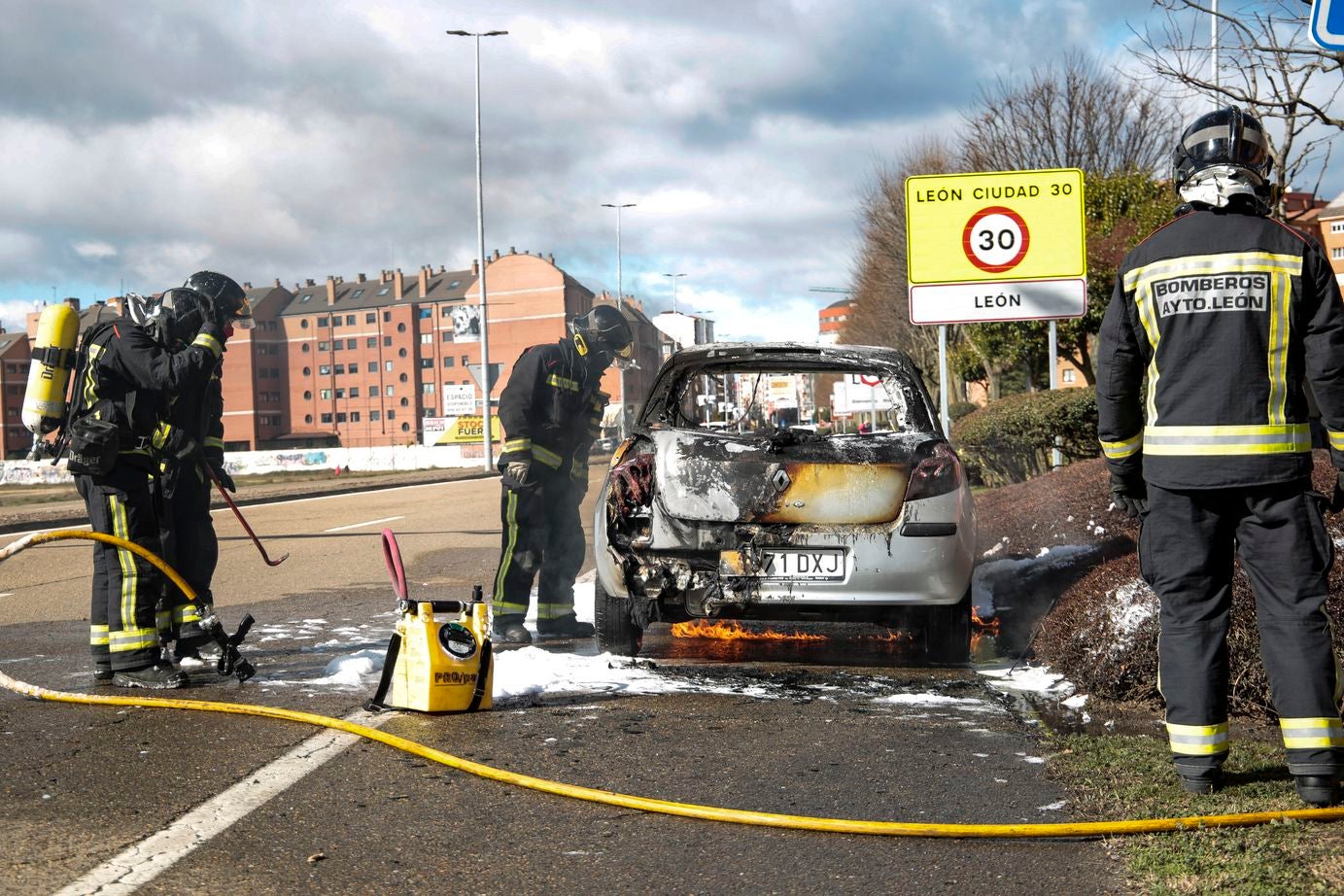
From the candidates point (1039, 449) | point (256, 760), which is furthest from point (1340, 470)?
point (1039, 449)

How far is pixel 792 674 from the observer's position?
18.4ft

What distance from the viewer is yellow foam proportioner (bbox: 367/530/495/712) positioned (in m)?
4.70

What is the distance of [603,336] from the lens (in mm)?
7027

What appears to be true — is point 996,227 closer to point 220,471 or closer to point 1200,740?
point 220,471

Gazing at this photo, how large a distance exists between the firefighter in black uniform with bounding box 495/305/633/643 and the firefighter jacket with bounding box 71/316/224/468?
181 centimetres

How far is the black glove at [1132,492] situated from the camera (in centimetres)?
385

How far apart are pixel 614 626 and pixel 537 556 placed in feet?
3.96

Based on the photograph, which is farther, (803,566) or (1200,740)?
(803,566)

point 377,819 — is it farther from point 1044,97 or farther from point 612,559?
point 1044,97

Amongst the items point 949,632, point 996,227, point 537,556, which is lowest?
point 949,632

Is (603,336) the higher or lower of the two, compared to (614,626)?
higher

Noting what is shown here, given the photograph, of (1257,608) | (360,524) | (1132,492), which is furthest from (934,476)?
(360,524)

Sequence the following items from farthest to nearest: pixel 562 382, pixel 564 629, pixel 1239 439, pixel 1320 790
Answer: pixel 562 382, pixel 564 629, pixel 1239 439, pixel 1320 790

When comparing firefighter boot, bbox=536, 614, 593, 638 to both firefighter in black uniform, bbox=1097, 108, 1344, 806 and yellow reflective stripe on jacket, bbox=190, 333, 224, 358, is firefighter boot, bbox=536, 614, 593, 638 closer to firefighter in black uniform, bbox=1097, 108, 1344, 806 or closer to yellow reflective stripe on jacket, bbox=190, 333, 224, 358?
yellow reflective stripe on jacket, bbox=190, 333, 224, 358
